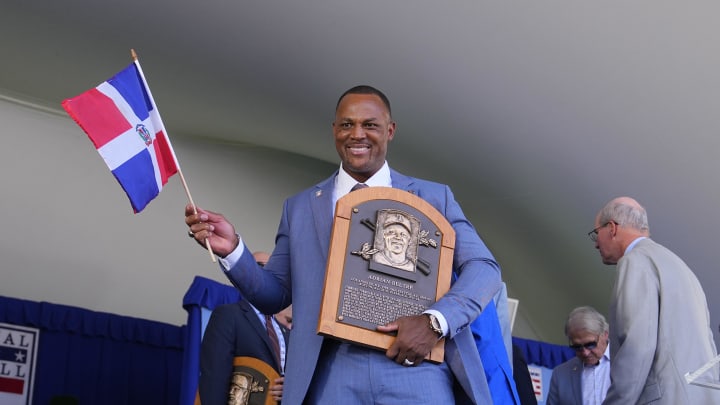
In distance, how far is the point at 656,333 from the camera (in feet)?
11.2

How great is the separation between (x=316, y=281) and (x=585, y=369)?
9.18 ft

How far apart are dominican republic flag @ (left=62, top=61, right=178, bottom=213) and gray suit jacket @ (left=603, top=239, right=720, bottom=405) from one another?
5.39ft

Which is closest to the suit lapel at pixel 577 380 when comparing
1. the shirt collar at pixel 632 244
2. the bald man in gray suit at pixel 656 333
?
the shirt collar at pixel 632 244

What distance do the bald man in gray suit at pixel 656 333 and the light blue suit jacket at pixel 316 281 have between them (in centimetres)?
101

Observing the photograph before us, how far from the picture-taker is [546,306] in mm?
8141

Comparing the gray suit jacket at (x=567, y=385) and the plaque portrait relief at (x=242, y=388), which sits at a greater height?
the gray suit jacket at (x=567, y=385)

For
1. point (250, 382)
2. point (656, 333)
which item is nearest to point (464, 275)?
point (656, 333)

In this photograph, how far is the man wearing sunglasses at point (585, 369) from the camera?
16.0 feet

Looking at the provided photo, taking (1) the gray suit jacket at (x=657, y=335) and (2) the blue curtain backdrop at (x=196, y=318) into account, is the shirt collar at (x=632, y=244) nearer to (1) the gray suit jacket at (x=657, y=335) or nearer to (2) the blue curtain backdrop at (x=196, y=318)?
(1) the gray suit jacket at (x=657, y=335)

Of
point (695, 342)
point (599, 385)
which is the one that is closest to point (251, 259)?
point (695, 342)

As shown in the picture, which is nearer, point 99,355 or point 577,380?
point 577,380

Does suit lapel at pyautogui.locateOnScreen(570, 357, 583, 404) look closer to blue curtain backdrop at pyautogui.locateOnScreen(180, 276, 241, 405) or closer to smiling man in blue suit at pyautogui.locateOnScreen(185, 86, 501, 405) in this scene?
blue curtain backdrop at pyautogui.locateOnScreen(180, 276, 241, 405)

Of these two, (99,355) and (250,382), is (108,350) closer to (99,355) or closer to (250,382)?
(99,355)

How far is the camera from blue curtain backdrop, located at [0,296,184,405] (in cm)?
572
